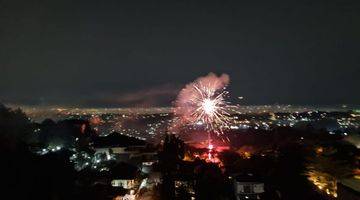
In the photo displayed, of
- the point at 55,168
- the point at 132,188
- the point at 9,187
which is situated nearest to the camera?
the point at 9,187

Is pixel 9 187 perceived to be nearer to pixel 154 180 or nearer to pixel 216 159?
pixel 154 180

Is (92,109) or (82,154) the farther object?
(92,109)

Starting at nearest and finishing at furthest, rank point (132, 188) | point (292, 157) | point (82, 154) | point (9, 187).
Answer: point (9, 187)
point (132, 188)
point (292, 157)
point (82, 154)

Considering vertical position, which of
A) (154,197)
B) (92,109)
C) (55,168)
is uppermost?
(92,109)

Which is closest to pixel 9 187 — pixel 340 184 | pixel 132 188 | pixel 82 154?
pixel 132 188

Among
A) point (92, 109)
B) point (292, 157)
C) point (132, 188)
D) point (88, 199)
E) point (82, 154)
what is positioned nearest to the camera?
point (88, 199)

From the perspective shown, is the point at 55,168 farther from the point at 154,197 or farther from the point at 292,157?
the point at 292,157

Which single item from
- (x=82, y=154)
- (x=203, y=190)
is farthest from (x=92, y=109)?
(x=203, y=190)

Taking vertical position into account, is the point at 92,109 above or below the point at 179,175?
above

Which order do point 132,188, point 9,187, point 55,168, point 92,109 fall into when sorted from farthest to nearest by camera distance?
1. point 92,109
2. point 132,188
3. point 55,168
4. point 9,187
